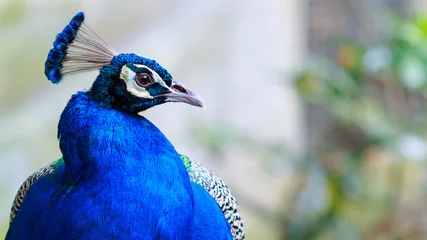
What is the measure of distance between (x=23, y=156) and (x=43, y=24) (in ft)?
1.60

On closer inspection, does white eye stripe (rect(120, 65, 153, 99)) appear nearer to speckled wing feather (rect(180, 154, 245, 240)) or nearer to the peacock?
the peacock

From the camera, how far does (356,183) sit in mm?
2066

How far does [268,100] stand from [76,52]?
2.23 meters

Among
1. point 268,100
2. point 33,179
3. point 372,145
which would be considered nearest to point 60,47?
point 33,179

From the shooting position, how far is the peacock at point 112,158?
78cm

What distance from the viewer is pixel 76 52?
2.68ft

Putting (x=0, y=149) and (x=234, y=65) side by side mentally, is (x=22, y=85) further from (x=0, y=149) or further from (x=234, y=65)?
(x=234, y=65)

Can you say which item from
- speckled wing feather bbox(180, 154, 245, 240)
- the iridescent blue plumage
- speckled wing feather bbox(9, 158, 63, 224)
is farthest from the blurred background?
the iridescent blue plumage

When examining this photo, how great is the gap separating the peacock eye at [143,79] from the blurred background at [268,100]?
1126mm

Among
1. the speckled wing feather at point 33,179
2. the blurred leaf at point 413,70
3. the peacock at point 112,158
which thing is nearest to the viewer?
the peacock at point 112,158

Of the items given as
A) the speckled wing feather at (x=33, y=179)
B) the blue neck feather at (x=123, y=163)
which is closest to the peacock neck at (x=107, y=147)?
the blue neck feather at (x=123, y=163)

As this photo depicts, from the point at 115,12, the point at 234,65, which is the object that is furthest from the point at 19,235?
the point at 234,65

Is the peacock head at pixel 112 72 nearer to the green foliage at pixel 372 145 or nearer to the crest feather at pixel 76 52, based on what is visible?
the crest feather at pixel 76 52

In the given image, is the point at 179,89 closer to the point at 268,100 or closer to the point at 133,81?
the point at 133,81
